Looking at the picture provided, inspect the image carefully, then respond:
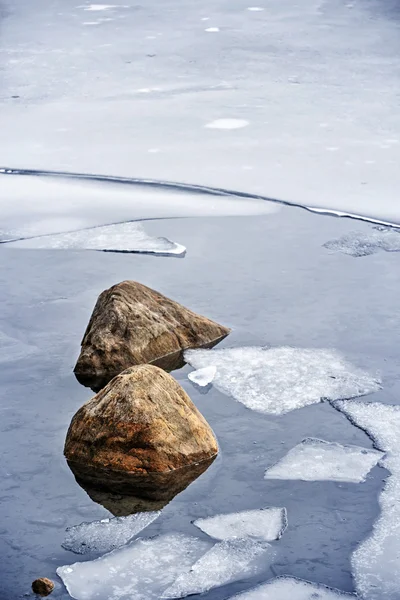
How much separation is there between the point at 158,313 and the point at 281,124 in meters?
3.49

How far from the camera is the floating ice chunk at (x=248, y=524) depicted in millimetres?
2789

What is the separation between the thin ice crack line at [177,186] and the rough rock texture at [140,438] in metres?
2.40

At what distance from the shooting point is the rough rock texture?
3125 millimetres

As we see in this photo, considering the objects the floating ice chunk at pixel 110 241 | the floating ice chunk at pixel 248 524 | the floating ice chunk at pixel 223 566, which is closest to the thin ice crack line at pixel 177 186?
the floating ice chunk at pixel 110 241

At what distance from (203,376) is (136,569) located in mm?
1183

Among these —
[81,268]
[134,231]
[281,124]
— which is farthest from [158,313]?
[281,124]

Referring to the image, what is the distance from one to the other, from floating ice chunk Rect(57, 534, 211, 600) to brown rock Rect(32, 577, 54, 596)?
47 mm

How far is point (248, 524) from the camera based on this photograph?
284cm

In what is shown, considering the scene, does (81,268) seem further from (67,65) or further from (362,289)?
(67,65)

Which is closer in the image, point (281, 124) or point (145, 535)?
point (145, 535)

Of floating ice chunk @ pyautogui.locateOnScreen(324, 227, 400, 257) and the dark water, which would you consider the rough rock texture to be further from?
floating ice chunk @ pyautogui.locateOnScreen(324, 227, 400, 257)

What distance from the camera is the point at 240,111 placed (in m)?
7.59

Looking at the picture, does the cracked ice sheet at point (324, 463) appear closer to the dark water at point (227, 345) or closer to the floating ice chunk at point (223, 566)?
the dark water at point (227, 345)

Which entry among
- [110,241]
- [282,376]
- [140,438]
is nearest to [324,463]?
[140,438]
